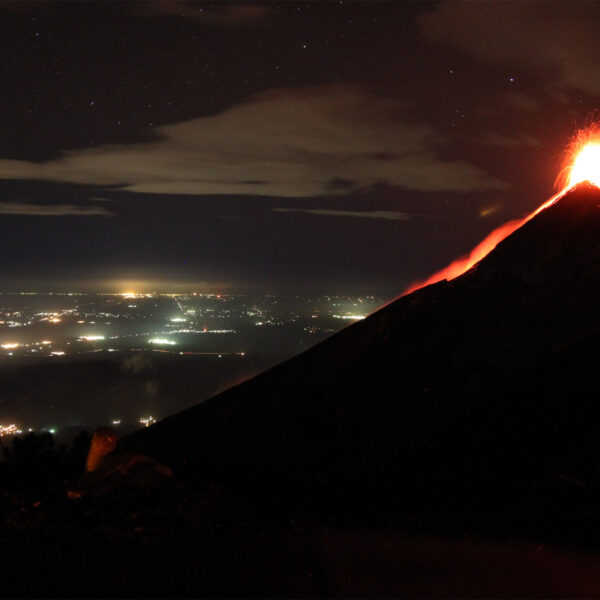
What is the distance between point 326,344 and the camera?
64.6 feet

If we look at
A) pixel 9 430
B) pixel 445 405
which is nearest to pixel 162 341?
pixel 9 430

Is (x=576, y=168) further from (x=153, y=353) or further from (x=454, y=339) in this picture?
(x=153, y=353)

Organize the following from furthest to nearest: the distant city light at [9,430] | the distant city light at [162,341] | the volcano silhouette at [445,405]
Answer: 1. the distant city light at [162,341]
2. the distant city light at [9,430]
3. the volcano silhouette at [445,405]

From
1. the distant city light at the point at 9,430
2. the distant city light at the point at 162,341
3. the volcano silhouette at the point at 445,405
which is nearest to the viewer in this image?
the volcano silhouette at the point at 445,405

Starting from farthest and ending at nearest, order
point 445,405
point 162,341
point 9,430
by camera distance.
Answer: point 162,341
point 9,430
point 445,405

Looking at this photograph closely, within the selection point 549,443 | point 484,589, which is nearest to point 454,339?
point 549,443

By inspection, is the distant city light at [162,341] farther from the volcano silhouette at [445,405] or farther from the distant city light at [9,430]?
the volcano silhouette at [445,405]

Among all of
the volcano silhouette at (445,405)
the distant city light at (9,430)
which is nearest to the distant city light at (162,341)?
the distant city light at (9,430)

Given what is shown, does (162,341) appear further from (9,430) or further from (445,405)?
(445,405)

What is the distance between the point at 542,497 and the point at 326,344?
1141cm

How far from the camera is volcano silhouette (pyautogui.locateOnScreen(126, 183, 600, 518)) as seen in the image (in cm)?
951

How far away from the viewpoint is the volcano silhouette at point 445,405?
31.2 ft

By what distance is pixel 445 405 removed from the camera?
1396 centimetres

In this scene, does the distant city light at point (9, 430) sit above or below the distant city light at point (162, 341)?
→ below
